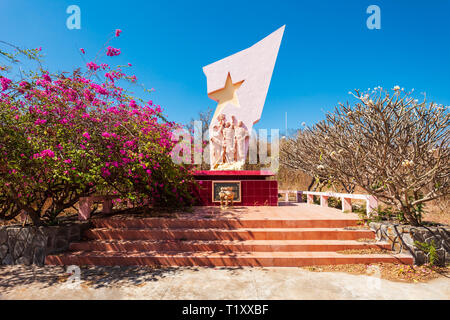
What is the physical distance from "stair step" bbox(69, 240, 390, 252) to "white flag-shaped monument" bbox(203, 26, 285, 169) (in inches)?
219

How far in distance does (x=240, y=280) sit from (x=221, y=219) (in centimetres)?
222

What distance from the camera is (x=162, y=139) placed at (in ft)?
22.5

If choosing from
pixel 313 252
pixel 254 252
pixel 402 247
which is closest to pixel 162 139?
pixel 254 252

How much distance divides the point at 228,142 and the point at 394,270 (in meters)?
7.35

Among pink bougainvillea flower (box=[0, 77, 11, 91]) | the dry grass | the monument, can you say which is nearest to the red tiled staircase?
the dry grass

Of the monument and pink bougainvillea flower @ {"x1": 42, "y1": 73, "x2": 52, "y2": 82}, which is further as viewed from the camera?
the monument

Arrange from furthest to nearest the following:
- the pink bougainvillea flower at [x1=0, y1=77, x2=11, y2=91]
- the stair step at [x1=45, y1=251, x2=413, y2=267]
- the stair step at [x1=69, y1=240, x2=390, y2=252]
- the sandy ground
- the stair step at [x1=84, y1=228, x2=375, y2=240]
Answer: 1. the stair step at [x1=84, y1=228, x2=375, y2=240]
2. the stair step at [x1=69, y1=240, x2=390, y2=252]
3. the stair step at [x1=45, y1=251, x2=413, y2=267]
4. the pink bougainvillea flower at [x1=0, y1=77, x2=11, y2=91]
5. the sandy ground

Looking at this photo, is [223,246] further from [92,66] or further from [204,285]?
[92,66]

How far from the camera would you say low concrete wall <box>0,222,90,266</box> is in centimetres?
490

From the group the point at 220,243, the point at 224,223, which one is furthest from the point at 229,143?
the point at 220,243

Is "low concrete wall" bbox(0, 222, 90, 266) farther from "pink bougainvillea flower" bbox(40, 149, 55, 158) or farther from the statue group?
the statue group

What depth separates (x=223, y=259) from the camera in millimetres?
4738

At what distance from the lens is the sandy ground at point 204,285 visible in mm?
3516

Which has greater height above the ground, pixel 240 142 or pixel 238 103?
pixel 238 103
